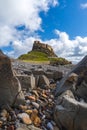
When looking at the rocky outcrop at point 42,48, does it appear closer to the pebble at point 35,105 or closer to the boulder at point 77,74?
the boulder at point 77,74

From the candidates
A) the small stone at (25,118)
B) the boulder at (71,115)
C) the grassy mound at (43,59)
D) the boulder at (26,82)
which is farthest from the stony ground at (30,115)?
the grassy mound at (43,59)

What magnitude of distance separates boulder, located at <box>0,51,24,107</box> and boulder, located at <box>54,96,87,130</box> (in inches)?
50.0

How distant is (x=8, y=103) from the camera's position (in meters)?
8.17

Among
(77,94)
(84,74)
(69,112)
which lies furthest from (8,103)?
(84,74)

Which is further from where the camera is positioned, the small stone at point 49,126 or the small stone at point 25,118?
the small stone at point 49,126

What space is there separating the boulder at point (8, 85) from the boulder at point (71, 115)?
127 centimetres

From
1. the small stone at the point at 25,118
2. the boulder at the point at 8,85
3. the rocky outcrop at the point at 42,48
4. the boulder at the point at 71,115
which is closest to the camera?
the boulder at the point at 71,115

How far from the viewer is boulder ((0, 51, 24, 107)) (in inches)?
323

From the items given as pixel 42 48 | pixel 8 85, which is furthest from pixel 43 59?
pixel 8 85

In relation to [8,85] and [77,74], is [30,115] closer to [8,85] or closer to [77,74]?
[8,85]

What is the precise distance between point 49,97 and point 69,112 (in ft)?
7.78

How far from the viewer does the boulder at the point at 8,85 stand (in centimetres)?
821

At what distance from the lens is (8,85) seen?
8281 mm

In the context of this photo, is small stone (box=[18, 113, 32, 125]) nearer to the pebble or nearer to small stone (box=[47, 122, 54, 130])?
small stone (box=[47, 122, 54, 130])
